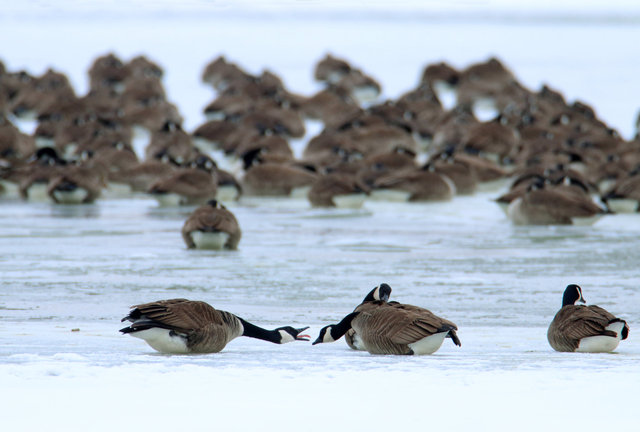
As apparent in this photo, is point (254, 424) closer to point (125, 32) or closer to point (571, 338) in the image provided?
point (571, 338)

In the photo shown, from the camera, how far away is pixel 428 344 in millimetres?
5445

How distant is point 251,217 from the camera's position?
11.9 metres

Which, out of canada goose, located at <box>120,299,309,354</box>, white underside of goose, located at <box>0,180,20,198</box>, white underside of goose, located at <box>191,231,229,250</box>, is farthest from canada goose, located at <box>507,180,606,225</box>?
white underside of goose, located at <box>0,180,20,198</box>

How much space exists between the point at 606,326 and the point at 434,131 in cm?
1294

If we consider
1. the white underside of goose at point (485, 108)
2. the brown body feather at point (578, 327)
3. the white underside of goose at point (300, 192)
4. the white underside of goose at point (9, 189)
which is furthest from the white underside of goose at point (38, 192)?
the white underside of goose at point (485, 108)

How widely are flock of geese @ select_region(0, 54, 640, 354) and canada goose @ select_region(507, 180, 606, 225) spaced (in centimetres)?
1

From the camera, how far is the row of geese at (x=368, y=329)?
529cm

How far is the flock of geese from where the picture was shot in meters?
5.63

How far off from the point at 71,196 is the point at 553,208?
217 inches

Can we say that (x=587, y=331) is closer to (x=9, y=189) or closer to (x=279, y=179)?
(x=279, y=179)

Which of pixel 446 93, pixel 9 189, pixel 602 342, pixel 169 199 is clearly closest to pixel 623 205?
pixel 169 199

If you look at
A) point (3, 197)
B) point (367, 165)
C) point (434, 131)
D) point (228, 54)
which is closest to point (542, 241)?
point (367, 165)

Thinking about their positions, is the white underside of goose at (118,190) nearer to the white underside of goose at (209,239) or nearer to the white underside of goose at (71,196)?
the white underside of goose at (71,196)

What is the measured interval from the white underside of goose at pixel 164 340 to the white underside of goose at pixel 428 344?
1146 mm
